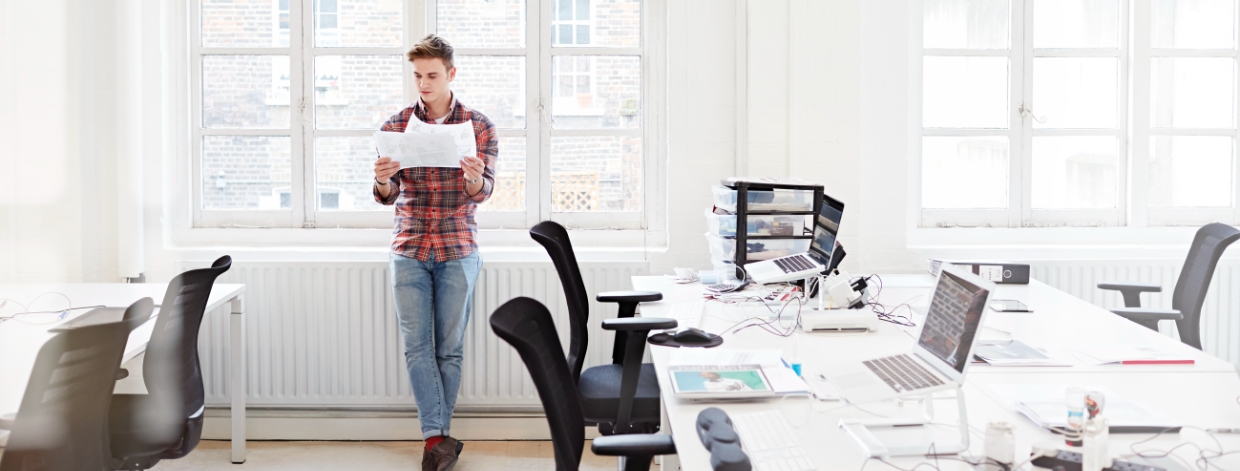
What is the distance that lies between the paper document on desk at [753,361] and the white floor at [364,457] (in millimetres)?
1390

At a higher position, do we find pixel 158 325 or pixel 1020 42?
pixel 1020 42

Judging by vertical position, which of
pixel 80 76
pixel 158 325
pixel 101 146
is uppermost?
pixel 80 76

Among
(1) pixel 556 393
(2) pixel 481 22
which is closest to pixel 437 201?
(2) pixel 481 22

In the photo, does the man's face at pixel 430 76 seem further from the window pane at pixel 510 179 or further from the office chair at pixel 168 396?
the office chair at pixel 168 396

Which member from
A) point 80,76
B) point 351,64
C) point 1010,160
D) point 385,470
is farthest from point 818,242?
point 80,76

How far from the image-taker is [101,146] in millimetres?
3572

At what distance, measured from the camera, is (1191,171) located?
427 cm

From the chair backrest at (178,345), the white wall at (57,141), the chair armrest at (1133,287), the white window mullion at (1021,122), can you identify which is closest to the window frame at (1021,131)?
the white window mullion at (1021,122)

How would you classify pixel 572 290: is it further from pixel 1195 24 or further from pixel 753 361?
pixel 1195 24

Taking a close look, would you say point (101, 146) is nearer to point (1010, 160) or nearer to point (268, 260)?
point (268, 260)

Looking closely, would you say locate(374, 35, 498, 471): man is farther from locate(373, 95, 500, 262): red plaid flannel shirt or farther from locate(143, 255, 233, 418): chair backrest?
locate(143, 255, 233, 418): chair backrest

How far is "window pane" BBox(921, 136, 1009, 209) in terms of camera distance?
4.24 m

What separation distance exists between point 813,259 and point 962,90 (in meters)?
1.65

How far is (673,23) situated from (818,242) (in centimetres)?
127
